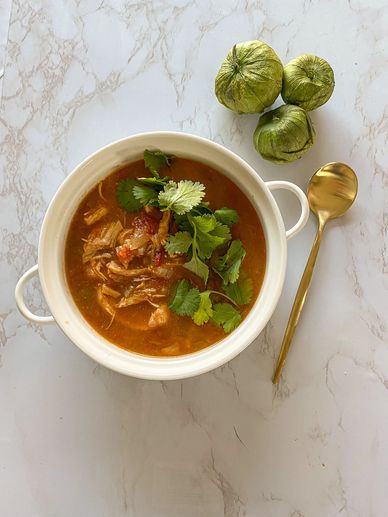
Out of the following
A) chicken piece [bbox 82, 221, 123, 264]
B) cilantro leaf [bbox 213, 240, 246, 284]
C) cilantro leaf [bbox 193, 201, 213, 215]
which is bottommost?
cilantro leaf [bbox 213, 240, 246, 284]

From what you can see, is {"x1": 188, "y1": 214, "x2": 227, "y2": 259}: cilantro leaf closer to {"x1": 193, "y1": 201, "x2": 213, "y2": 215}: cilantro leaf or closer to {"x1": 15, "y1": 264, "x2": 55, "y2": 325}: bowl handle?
{"x1": 193, "y1": 201, "x2": 213, "y2": 215}: cilantro leaf

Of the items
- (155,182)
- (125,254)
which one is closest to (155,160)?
(155,182)

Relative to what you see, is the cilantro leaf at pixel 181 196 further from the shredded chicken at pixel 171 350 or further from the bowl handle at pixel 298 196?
the shredded chicken at pixel 171 350

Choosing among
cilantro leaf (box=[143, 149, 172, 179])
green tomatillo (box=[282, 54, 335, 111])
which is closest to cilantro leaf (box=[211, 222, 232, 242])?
cilantro leaf (box=[143, 149, 172, 179])

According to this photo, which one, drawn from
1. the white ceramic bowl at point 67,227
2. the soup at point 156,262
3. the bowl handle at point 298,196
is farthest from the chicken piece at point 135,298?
the bowl handle at point 298,196

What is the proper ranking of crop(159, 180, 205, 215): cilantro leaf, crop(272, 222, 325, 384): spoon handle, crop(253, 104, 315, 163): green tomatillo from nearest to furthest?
crop(159, 180, 205, 215): cilantro leaf, crop(253, 104, 315, 163): green tomatillo, crop(272, 222, 325, 384): spoon handle
